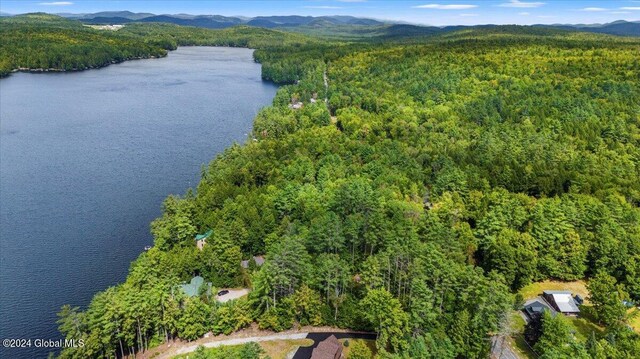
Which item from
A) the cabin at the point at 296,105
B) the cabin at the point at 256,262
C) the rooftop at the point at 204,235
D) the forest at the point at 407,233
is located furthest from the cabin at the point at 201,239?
the cabin at the point at 296,105

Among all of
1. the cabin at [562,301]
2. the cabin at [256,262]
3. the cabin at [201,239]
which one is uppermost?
the cabin at [201,239]

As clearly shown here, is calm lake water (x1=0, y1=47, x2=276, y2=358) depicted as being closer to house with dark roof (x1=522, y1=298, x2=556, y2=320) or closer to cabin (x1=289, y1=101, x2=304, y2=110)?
cabin (x1=289, y1=101, x2=304, y2=110)

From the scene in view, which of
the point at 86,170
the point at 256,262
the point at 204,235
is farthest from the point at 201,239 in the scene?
the point at 86,170

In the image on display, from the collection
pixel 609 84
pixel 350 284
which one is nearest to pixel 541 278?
pixel 350 284

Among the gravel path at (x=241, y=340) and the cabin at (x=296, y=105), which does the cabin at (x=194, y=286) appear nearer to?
the gravel path at (x=241, y=340)

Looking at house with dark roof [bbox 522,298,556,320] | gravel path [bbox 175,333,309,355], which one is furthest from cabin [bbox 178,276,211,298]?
house with dark roof [bbox 522,298,556,320]

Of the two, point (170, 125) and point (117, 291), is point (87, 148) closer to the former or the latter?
point (170, 125)
